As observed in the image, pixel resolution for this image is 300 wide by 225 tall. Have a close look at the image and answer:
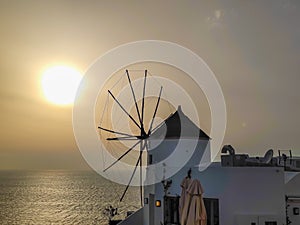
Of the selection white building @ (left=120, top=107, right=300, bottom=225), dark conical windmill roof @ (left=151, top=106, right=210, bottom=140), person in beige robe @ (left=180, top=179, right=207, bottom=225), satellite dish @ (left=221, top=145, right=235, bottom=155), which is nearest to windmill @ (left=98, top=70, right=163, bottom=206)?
dark conical windmill roof @ (left=151, top=106, right=210, bottom=140)

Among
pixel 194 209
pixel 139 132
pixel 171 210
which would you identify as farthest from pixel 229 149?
pixel 139 132

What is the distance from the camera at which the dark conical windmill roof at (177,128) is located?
20094 mm

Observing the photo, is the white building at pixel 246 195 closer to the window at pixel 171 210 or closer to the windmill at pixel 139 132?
→ the window at pixel 171 210

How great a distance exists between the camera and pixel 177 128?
20.3 metres

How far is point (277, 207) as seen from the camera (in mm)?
13992

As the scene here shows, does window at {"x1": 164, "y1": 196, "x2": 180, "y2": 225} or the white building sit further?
window at {"x1": 164, "y1": 196, "x2": 180, "y2": 225}

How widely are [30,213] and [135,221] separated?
50671mm

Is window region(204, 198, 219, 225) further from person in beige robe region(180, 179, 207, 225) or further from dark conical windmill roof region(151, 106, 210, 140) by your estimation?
dark conical windmill roof region(151, 106, 210, 140)

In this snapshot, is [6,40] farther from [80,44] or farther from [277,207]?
[277,207]

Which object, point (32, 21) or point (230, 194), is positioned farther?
point (32, 21)

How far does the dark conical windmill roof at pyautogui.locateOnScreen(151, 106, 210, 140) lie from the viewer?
65.9 feet

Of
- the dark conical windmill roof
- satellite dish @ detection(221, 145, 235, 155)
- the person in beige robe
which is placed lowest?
the person in beige robe

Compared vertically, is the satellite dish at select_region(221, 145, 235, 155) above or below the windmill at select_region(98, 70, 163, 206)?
below

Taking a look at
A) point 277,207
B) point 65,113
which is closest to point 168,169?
point 277,207
